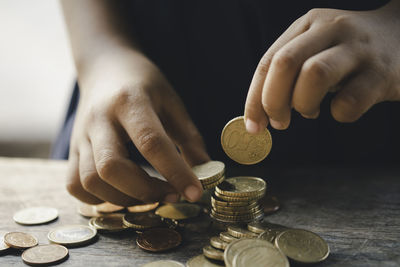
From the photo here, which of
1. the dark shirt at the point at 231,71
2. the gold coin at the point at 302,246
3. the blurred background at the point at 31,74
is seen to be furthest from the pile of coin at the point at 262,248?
the blurred background at the point at 31,74

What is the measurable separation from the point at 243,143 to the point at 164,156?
0.22 metres

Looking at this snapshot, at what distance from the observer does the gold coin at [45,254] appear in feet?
2.87

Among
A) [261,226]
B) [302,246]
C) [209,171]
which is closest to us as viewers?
[302,246]

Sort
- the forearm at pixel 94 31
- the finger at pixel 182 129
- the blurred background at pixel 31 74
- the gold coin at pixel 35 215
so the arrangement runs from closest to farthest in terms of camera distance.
Result: the gold coin at pixel 35 215
the finger at pixel 182 129
the forearm at pixel 94 31
the blurred background at pixel 31 74

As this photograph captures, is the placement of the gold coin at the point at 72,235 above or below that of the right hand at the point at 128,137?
below

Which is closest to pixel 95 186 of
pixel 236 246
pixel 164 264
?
pixel 164 264

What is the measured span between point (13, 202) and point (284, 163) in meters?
0.94

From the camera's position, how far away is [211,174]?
→ 3.42 feet

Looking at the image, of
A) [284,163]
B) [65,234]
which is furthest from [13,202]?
[284,163]

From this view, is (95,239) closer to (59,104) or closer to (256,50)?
(256,50)

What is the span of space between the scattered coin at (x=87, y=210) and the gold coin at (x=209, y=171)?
0.31 metres

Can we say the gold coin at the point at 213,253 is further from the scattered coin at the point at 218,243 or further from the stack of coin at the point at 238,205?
the stack of coin at the point at 238,205

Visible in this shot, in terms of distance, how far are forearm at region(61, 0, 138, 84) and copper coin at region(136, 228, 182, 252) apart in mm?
618

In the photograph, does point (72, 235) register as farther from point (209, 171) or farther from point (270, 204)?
point (270, 204)
